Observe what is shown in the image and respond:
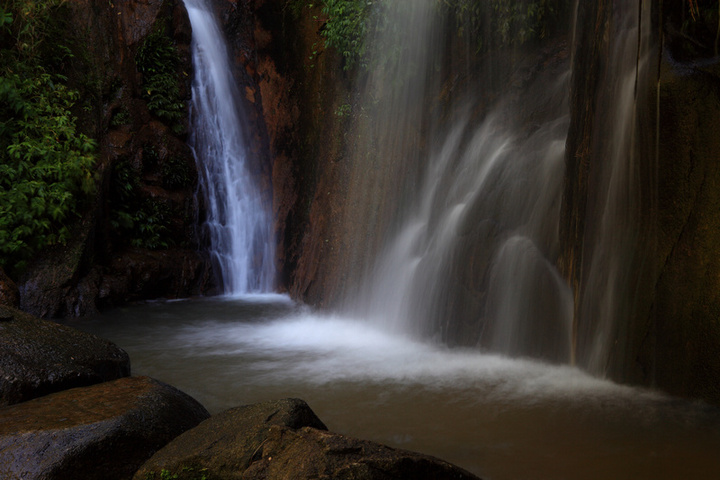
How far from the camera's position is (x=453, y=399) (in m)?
4.12

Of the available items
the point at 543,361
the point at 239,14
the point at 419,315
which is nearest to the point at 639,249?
the point at 543,361

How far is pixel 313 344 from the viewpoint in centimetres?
636

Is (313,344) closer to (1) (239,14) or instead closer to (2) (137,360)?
(2) (137,360)

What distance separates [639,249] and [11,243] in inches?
312

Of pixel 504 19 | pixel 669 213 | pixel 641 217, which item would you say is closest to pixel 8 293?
pixel 641 217

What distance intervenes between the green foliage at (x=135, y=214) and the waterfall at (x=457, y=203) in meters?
4.18

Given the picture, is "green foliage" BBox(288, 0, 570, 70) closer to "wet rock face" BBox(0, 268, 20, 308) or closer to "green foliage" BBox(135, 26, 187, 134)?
"green foliage" BBox(135, 26, 187, 134)

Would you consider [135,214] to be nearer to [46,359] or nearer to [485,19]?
[46,359]

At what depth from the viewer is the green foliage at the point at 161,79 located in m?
11.2

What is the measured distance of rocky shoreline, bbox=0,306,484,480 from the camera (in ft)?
7.64

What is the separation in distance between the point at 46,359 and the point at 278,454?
Answer: 2.21 m

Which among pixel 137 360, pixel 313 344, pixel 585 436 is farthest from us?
pixel 313 344

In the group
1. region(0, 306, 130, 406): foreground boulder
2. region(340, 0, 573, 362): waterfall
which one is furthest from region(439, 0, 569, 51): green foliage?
region(0, 306, 130, 406): foreground boulder

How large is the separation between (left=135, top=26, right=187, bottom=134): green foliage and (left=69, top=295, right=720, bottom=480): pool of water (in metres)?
5.65
